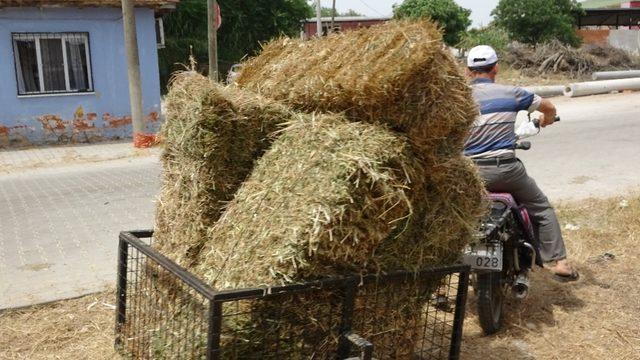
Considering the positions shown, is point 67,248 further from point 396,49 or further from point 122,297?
point 396,49

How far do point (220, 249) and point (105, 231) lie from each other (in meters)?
4.24

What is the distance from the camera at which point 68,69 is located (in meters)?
14.7

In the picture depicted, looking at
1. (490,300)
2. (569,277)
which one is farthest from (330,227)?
(569,277)

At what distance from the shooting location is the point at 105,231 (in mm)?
6746

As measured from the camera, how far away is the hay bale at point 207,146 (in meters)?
3.06

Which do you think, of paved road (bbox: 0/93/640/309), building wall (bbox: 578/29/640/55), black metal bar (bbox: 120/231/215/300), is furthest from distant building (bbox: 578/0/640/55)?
black metal bar (bbox: 120/231/215/300)

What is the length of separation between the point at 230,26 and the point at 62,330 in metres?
26.9

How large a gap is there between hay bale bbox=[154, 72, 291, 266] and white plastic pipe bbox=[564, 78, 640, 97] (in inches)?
797

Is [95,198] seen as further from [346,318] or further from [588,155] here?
[588,155]

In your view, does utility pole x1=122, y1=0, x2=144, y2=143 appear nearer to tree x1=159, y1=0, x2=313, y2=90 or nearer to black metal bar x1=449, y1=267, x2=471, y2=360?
black metal bar x1=449, y1=267, x2=471, y2=360

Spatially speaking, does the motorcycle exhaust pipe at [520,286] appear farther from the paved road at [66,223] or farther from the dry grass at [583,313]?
the paved road at [66,223]

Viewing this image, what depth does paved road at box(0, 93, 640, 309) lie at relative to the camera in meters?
5.36

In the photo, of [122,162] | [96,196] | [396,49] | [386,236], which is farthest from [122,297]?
[122,162]

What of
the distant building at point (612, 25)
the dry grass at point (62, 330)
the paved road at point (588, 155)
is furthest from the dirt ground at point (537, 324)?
the distant building at point (612, 25)
